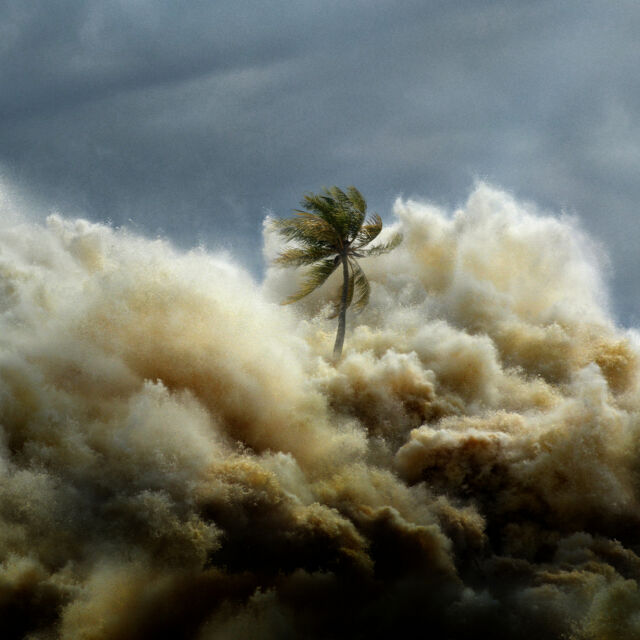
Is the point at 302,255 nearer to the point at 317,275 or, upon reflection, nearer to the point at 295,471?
the point at 317,275

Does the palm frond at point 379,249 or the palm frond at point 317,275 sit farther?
the palm frond at point 379,249

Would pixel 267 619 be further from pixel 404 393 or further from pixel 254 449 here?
pixel 404 393

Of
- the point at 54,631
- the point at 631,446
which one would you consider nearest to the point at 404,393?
the point at 631,446

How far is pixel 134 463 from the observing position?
15.4m

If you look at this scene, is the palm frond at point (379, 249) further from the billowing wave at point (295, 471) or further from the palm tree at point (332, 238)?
the billowing wave at point (295, 471)

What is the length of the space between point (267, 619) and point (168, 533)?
3316 millimetres

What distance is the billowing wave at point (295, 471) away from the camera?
12.1 m

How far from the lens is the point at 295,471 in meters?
17.1

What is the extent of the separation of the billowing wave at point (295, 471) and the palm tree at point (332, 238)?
113 inches

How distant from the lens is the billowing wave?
39.8 ft

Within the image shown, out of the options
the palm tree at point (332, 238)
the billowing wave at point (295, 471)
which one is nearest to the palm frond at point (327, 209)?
the palm tree at point (332, 238)

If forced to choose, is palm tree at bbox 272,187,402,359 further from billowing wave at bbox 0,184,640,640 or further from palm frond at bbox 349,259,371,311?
billowing wave at bbox 0,184,640,640

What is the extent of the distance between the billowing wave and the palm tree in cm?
286

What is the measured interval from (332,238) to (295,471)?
11.6 meters
